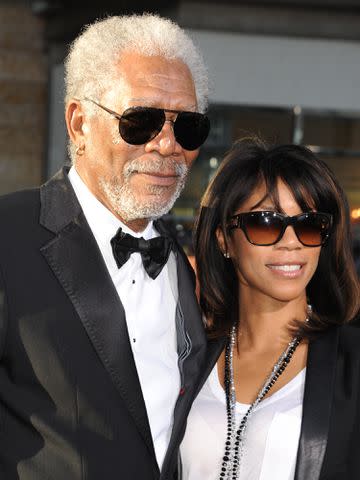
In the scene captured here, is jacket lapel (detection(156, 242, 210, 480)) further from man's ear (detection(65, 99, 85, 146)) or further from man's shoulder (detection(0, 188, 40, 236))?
man's shoulder (detection(0, 188, 40, 236))

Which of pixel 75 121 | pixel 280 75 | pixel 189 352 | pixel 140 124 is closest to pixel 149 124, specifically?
pixel 140 124

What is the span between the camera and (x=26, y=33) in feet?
42.6

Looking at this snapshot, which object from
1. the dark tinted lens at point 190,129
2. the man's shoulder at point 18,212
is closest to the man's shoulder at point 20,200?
the man's shoulder at point 18,212

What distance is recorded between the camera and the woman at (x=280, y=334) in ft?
9.70

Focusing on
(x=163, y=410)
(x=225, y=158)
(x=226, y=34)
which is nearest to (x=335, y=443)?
(x=163, y=410)

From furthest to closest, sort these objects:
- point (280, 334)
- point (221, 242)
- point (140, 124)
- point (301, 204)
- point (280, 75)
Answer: point (280, 75) → point (221, 242) → point (280, 334) → point (301, 204) → point (140, 124)

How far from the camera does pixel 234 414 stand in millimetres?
3152

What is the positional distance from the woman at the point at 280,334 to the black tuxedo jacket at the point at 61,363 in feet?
1.04

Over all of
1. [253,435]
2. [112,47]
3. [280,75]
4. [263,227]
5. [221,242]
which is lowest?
[253,435]

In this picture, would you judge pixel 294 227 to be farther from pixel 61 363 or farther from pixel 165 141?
pixel 61 363

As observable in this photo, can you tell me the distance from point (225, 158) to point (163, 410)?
0.95 m

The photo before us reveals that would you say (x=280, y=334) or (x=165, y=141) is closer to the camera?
(x=165, y=141)

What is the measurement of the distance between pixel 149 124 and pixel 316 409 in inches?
41.3

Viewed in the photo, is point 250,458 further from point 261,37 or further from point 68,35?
point 68,35
